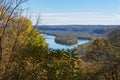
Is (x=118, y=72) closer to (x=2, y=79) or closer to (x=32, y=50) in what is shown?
(x=32, y=50)

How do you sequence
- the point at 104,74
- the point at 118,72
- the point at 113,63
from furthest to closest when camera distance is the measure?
the point at 118,72 < the point at 113,63 < the point at 104,74

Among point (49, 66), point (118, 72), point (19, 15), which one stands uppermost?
point (19, 15)

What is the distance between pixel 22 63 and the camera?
50.2 ft

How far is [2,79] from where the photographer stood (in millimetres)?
13602

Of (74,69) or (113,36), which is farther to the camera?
(113,36)

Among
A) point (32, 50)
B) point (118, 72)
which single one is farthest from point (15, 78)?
point (118, 72)

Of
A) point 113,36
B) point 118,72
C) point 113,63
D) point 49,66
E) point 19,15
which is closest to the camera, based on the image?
point 19,15

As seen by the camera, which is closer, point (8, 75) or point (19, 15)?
point (19, 15)

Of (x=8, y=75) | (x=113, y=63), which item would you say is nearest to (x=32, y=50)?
(x=8, y=75)

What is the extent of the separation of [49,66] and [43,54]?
33.0 inches

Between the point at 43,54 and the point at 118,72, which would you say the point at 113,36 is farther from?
the point at 43,54

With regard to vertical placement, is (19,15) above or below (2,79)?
above

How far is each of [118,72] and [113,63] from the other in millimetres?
1871

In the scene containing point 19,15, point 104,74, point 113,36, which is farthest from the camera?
point 113,36
